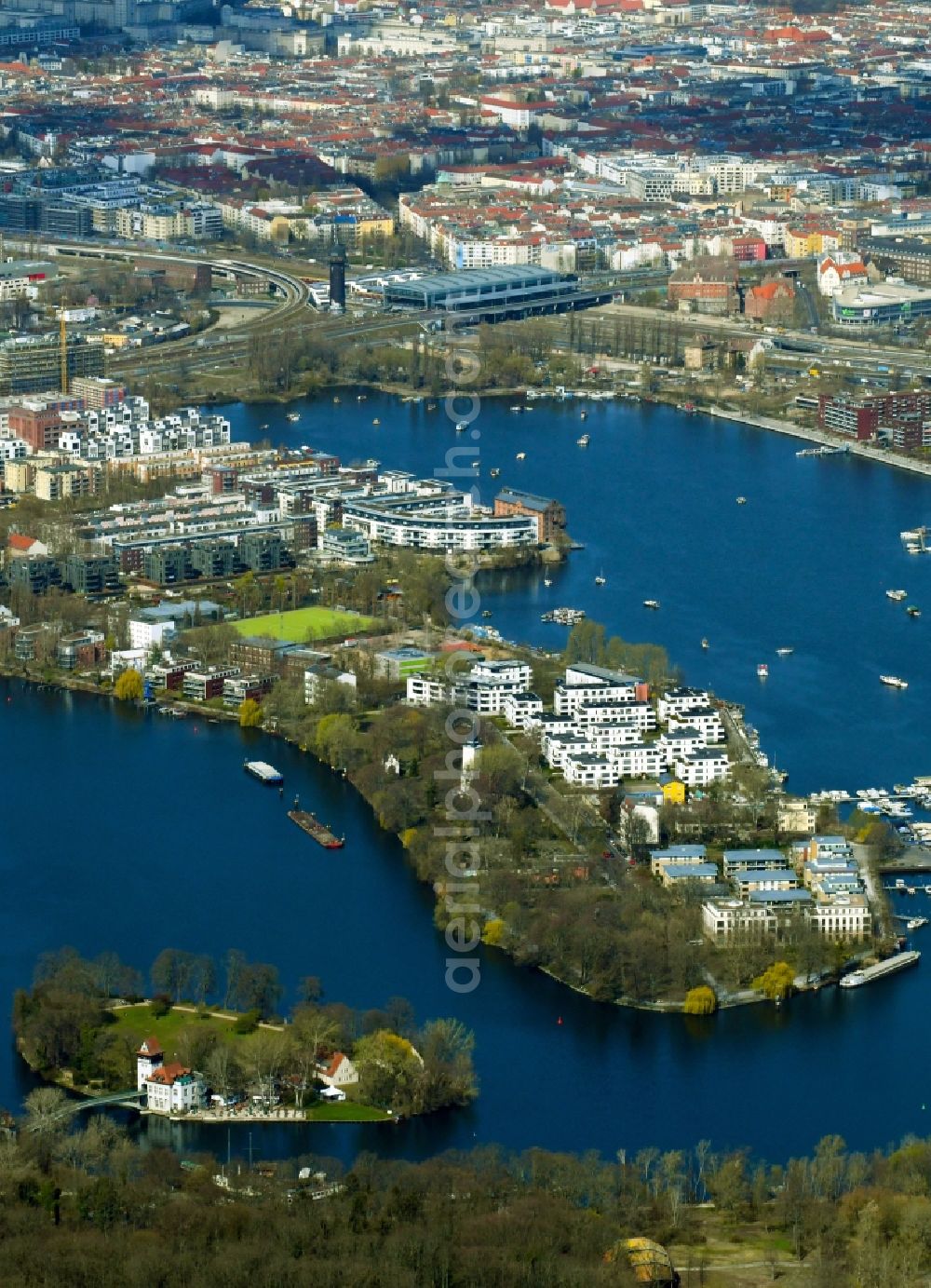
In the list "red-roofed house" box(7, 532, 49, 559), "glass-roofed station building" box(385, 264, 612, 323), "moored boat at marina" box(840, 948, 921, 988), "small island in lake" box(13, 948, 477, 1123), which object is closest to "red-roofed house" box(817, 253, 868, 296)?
"glass-roofed station building" box(385, 264, 612, 323)

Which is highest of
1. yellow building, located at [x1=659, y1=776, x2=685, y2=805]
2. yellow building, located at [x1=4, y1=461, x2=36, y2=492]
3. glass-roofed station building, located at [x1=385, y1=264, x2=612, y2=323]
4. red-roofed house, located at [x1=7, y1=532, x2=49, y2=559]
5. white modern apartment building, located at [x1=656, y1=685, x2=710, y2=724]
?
white modern apartment building, located at [x1=656, y1=685, x2=710, y2=724]

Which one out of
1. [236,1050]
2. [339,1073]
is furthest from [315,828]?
[339,1073]

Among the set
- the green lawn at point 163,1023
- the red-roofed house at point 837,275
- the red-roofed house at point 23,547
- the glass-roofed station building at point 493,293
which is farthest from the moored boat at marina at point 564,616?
the red-roofed house at point 837,275

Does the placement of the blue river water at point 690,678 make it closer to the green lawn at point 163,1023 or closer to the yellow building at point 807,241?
the green lawn at point 163,1023

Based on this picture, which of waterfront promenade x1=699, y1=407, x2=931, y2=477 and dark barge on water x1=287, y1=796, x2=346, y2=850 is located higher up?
dark barge on water x1=287, y1=796, x2=346, y2=850

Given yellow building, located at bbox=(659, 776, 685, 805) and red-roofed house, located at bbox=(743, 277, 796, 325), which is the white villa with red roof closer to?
yellow building, located at bbox=(659, 776, 685, 805)
